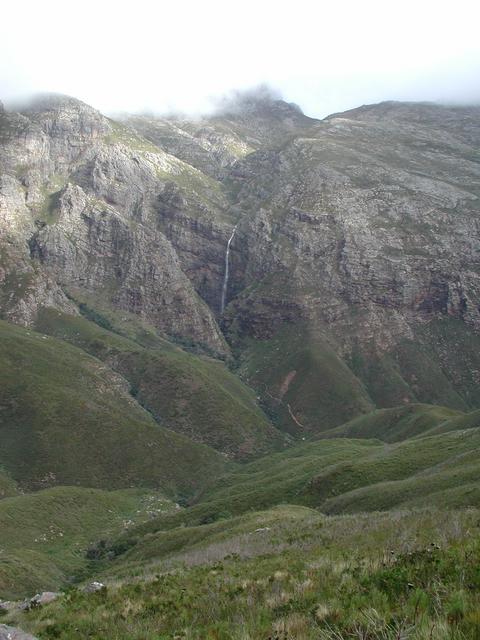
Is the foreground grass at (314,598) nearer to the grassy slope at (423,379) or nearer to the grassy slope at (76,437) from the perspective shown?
the grassy slope at (76,437)

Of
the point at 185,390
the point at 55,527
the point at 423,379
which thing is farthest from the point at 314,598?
the point at 423,379

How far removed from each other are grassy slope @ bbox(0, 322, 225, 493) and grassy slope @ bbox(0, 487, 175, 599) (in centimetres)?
1416

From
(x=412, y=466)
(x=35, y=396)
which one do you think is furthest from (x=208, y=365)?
(x=412, y=466)

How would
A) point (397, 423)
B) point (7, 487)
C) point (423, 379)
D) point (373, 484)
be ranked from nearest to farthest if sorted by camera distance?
point (373, 484) → point (7, 487) → point (397, 423) → point (423, 379)

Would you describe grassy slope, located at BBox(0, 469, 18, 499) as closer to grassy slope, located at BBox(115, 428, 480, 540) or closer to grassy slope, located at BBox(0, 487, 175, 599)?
grassy slope, located at BBox(0, 487, 175, 599)

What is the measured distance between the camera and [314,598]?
10234 millimetres

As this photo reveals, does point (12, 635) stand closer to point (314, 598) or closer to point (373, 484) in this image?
point (314, 598)

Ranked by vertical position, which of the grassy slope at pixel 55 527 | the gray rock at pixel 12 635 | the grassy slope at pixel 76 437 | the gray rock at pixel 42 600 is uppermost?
the gray rock at pixel 12 635

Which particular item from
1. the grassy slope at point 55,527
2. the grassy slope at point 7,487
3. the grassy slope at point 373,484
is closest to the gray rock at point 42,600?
the grassy slope at point 373,484

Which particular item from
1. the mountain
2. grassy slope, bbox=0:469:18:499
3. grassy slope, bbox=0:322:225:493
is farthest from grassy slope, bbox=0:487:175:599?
grassy slope, bbox=0:322:225:493

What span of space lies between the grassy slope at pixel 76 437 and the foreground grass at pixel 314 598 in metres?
99.4

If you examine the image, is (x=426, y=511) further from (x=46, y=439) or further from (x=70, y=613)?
(x=46, y=439)

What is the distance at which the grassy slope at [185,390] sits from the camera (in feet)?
505

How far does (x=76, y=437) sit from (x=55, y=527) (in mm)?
45413
